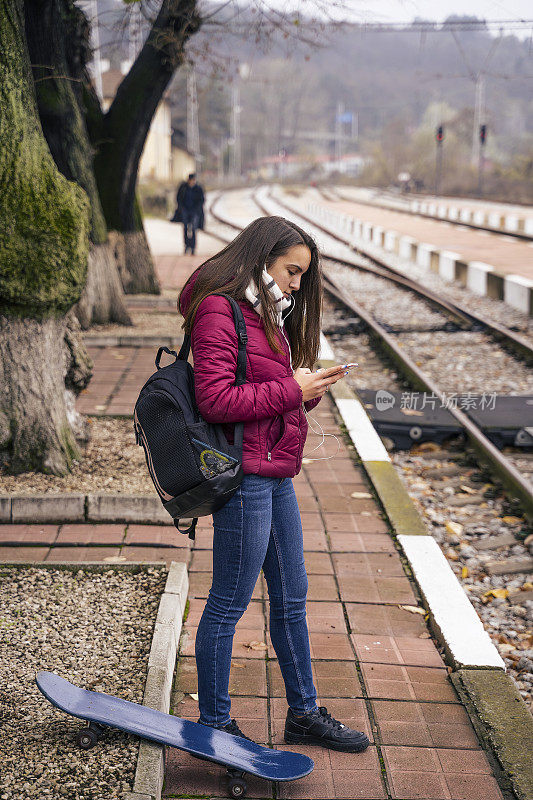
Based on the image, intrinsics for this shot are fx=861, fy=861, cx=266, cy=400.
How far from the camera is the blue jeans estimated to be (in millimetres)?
2604

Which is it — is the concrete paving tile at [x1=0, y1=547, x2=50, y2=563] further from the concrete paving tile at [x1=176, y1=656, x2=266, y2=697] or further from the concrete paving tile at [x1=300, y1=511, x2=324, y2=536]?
the concrete paving tile at [x1=300, y1=511, x2=324, y2=536]

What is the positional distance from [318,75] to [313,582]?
161m

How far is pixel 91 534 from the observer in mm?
4504

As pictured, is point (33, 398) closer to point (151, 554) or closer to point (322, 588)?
point (151, 554)

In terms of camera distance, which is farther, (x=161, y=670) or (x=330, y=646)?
(x=330, y=646)

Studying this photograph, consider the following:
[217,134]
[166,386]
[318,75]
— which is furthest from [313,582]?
[318,75]

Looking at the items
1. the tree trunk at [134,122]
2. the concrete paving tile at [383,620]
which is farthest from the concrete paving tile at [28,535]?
the tree trunk at [134,122]

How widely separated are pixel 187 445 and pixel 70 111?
6.97 m

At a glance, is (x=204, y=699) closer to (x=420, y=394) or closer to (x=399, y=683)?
(x=399, y=683)

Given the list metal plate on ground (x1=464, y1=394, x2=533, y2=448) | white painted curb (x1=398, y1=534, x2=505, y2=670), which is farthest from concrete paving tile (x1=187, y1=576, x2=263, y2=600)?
metal plate on ground (x1=464, y1=394, x2=533, y2=448)

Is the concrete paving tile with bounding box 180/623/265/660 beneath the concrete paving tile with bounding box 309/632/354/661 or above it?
→ above

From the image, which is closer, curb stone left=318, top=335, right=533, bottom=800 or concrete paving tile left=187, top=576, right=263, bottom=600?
curb stone left=318, top=335, right=533, bottom=800

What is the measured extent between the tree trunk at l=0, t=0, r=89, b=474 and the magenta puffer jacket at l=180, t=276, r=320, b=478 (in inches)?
86.1

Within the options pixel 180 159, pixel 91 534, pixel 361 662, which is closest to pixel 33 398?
pixel 91 534
